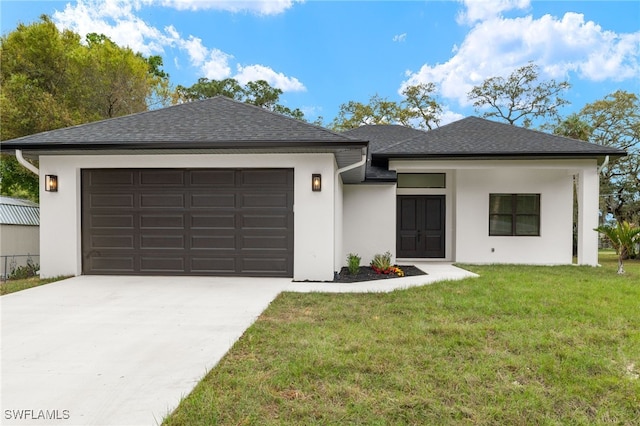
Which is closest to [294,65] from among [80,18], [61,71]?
[80,18]

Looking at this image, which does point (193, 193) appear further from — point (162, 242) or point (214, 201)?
point (162, 242)

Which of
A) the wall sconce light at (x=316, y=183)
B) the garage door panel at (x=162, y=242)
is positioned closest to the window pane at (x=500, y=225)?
the wall sconce light at (x=316, y=183)

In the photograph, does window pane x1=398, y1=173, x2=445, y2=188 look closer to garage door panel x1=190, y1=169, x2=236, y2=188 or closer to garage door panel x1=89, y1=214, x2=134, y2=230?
garage door panel x1=190, y1=169, x2=236, y2=188

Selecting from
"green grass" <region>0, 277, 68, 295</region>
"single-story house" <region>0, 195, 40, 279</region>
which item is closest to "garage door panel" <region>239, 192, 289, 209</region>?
"green grass" <region>0, 277, 68, 295</region>

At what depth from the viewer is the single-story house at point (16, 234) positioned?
996 cm

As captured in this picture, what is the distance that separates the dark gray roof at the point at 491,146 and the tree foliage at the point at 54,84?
12.4m

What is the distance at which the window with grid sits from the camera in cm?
1011

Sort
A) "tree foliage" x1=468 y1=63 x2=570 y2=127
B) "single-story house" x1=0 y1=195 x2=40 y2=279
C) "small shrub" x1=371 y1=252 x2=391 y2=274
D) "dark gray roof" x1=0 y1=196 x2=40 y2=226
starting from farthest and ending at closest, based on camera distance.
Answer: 1. "tree foliage" x1=468 y1=63 x2=570 y2=127
2. "dark gray roof" x1=0 y1=196 x2=40 y2=226
3. "single-story house" x1=0 y1=195 x2=40 y2=279
4. "small shrub" x1=371 y1=252 x2=391 y2=274

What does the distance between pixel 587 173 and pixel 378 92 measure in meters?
15.5

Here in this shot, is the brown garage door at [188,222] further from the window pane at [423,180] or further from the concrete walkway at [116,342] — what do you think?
the window pane at [423,180]

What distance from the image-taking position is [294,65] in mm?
24062

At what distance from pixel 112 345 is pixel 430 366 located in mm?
3001

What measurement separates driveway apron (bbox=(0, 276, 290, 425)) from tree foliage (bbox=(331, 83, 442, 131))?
60.6 feet

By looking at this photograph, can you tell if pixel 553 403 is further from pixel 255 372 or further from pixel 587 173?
pixel 587 173
